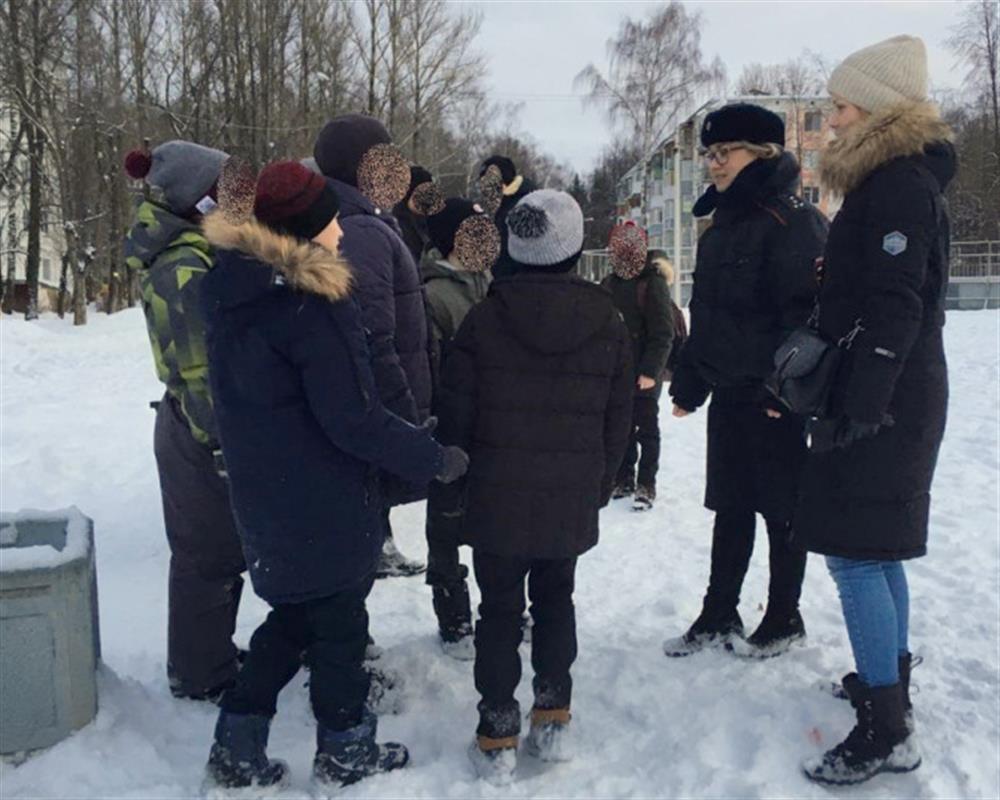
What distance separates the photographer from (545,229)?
2836mm

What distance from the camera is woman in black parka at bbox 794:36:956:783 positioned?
8.61 ft

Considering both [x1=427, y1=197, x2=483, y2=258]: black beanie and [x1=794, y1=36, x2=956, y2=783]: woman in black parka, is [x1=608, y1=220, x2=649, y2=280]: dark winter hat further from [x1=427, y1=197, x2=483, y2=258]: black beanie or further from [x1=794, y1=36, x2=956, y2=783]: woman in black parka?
[x1=794, y1=36, x2=956, y2=783]: woman in black parka

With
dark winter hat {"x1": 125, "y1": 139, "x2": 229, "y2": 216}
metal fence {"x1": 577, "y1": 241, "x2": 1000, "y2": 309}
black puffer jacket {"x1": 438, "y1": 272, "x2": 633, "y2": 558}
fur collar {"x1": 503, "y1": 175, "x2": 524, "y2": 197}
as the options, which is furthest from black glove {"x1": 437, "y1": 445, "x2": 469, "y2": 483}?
metal fence {"x1": 577, "y1": 241, "x2": 1000, "y2": 309}

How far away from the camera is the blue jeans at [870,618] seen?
2.79 m

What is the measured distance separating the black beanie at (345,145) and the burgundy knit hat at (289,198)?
737mm

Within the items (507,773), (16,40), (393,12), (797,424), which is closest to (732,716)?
(507,773)

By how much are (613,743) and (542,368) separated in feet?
3.94

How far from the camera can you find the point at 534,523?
2.84 metres

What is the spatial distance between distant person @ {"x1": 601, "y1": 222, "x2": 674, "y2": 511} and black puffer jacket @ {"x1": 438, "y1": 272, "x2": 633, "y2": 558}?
264 centimetres

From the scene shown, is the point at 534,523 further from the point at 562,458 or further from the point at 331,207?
the point at 331,207

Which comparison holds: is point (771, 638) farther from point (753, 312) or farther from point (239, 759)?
point (239, 759)

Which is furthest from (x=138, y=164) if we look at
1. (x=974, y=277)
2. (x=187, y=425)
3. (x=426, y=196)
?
(x=974, y=277)

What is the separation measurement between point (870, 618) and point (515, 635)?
1050mm

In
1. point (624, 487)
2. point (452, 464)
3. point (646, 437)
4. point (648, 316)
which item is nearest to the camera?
point (452, 464)
